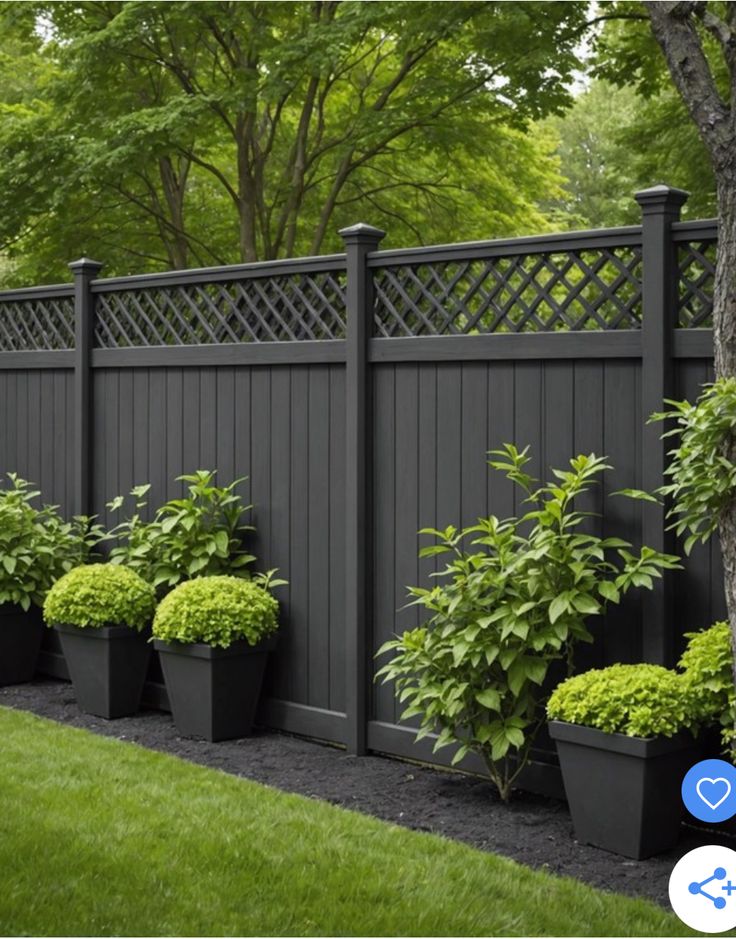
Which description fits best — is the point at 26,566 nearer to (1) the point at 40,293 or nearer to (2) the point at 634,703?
(1) the point at 40,293

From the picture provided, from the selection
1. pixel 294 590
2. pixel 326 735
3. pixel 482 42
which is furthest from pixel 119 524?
pixel 482 42

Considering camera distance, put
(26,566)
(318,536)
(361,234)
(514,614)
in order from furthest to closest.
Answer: (26,566)
(318,536)
(361,234)
(514,614)

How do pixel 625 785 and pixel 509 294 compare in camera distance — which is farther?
pixel 509 294

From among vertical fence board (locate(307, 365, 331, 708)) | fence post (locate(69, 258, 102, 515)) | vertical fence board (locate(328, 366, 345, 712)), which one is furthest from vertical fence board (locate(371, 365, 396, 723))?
fence post (locate(69, 258, 102, 515))

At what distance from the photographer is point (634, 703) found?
12.4 ft

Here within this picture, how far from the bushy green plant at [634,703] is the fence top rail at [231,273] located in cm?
216

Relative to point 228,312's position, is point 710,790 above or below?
below

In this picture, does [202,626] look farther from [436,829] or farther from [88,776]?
[436,829]

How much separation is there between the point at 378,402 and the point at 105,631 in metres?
1.76

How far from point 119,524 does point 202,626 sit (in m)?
1.48

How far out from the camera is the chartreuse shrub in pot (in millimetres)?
6438

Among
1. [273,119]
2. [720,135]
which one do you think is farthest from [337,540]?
[273,119]

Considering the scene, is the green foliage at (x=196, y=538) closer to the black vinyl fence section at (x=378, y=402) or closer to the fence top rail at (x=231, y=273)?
the black vinyl fence section at (x=378, y=402)

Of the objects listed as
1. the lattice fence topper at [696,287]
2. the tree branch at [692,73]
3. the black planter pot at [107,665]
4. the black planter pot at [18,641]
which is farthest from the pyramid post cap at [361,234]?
the black planter pot at [18,641]
